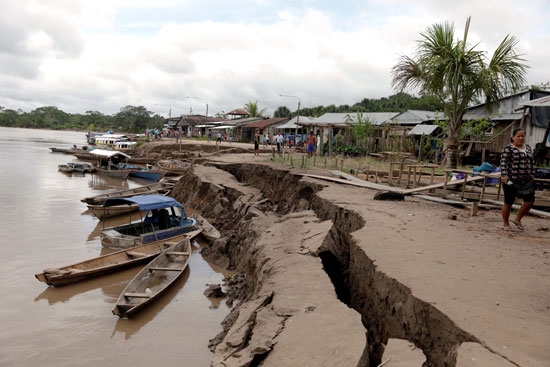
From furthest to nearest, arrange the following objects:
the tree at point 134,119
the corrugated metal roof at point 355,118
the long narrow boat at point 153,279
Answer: the tree at point 134,119 → the corrugated metal roof at point 355,118 → the long narrow boat at point 153,279

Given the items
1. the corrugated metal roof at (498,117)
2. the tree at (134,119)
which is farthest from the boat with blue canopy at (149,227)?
the tree at (134,119)

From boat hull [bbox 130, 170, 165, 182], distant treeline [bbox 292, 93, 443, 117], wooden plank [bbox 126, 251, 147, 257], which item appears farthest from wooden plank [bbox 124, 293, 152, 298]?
distant treeline [bbox 292, 93, 443, 117]

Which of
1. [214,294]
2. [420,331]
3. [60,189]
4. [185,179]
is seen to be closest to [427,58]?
[214,294]

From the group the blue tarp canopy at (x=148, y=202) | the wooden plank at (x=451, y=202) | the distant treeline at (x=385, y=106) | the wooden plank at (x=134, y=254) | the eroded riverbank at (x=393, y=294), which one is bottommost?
the wooden plank at (x=134, y=254)

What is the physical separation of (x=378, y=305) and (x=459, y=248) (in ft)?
6.76

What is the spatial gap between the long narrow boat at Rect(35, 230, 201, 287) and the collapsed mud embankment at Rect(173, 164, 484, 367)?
1.74 meters

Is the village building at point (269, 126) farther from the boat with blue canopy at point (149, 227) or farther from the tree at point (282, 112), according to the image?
the boat with blue canopy at point (149, 227)

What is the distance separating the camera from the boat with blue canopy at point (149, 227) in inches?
478

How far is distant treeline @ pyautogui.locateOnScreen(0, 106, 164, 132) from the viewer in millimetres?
97000

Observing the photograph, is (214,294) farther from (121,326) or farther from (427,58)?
(427,58)

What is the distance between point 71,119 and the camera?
137125 mm

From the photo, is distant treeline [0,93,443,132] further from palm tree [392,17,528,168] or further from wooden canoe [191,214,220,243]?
wooden canoe [191,214,220,243]

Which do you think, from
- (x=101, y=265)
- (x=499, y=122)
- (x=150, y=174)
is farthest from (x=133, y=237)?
(x=150, y=174)

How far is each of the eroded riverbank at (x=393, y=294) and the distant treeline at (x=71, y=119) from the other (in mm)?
94647
